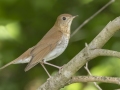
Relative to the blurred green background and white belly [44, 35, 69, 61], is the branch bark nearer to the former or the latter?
white belly [44, 35, 69, 61]

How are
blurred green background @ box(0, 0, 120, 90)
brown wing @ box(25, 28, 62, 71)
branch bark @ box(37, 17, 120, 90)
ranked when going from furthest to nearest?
blurred green background @ box(0, 0, 120, 90)
brown wing @ box(25, 28, 62, 71)
branch bark @ box(37, 17, 120, 90)

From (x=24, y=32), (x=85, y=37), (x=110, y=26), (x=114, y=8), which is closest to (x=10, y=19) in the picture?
(x=24, y=32)

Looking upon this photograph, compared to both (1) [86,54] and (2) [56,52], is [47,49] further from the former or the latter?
(1) [86,54]

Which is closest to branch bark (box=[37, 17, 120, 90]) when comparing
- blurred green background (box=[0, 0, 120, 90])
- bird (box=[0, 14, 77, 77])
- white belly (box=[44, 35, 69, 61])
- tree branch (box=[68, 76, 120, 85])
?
tree branch (box=[68, 76, 120, 85])

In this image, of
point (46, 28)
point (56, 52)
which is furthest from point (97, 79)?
point (46, 28)

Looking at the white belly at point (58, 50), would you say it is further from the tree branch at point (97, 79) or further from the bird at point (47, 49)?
the tree branch at point (97, 79)

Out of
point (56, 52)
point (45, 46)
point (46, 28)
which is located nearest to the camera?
point (56, 52)
